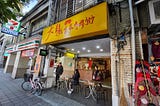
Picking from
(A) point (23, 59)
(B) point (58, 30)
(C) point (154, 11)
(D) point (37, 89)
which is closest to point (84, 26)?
(B) point (58, 30)

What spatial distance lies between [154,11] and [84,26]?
2643mm

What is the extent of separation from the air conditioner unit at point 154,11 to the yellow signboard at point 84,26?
1534 mm

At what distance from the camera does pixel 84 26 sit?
4570 millimetres

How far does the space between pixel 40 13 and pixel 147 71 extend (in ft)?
33.2

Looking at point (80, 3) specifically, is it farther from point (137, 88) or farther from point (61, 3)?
point (137, 88)

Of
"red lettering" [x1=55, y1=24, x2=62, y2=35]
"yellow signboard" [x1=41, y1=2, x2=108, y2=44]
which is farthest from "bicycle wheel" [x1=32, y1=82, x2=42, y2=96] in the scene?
"red lettering" [x1=55, y1=24, x2=62, y2=35]

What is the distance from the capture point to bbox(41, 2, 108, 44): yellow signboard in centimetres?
397

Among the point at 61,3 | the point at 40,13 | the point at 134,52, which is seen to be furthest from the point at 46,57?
the point at 134,52

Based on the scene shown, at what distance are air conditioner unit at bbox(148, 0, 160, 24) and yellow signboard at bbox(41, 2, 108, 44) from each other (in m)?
1.53

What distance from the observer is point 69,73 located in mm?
12062

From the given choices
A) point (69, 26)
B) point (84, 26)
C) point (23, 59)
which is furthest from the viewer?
point (23, 59)

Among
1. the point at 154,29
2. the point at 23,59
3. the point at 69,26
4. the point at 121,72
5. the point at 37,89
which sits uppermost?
the point at 69,26

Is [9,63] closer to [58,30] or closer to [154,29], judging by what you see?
[58,30]

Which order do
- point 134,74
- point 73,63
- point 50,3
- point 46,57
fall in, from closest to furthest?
point 134,74
point 46,57
point 50,3
point 73,63
